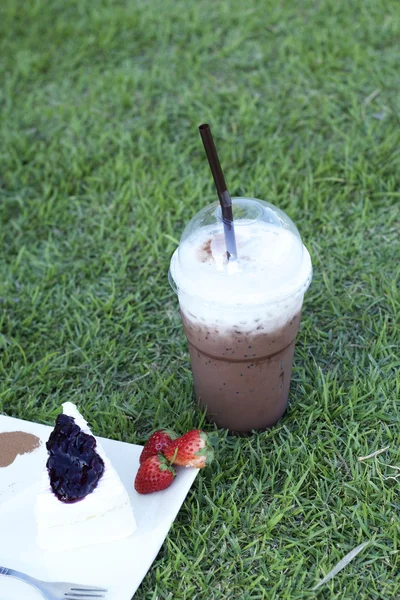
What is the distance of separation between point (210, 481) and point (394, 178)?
1821 millimetres

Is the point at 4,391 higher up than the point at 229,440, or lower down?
higher up

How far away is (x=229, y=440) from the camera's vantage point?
7.23ft

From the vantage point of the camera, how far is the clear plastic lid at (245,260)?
186 centimetres

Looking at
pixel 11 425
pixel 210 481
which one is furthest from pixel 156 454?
pixel 11 425

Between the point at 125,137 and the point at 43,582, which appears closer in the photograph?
the point at 43,582

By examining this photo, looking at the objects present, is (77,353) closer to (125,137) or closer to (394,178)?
(125,137)

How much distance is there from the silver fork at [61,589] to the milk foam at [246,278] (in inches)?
29.5

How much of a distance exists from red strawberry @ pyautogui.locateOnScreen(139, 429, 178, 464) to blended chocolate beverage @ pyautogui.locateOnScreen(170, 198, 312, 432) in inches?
8.5

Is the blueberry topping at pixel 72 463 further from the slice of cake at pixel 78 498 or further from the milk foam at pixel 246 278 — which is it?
the milk foam at pixel 246 278

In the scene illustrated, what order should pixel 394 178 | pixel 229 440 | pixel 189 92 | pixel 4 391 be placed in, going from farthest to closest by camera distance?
1. pixel 189 92
2. pixel 394 178
3. pixel 4 391
4. pixel 229 440

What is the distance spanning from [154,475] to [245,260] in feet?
2.11

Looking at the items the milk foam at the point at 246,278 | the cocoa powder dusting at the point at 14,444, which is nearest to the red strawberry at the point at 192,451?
the milk foam at the point at 246,278

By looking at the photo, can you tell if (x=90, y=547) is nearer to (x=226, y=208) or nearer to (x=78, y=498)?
(x=78, y=498)

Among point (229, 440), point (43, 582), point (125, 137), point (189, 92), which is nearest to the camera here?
point (43, 582)
